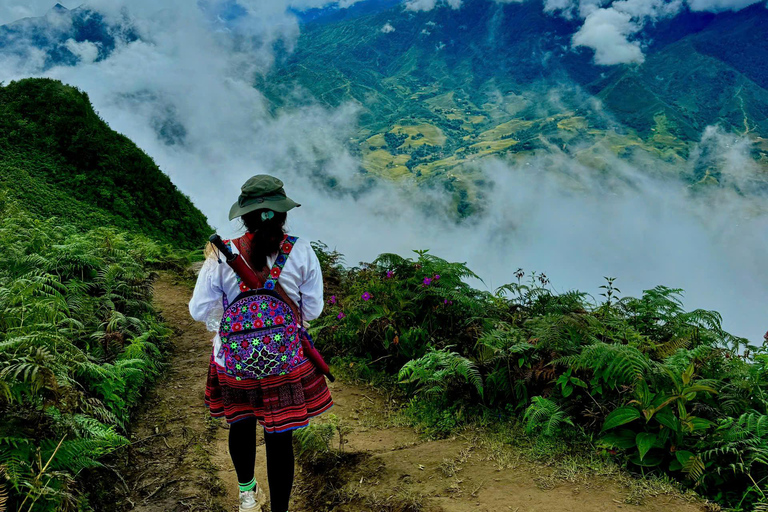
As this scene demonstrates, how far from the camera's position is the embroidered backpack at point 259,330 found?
2.75 metres

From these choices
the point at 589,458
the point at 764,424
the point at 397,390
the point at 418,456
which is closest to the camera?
the point at 764,424

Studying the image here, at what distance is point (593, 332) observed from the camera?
4.77 metres

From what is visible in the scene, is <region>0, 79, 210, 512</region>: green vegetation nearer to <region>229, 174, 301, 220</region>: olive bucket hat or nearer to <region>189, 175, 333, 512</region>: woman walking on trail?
<region>189, 175, 333, 512</region>: woman walking on trail

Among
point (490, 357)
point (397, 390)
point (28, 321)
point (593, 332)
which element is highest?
point (28, 321)

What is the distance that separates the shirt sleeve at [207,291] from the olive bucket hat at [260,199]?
0.34 m

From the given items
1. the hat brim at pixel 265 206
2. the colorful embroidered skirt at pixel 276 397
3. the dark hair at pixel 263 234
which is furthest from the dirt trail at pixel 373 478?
the hat brim at pixel 265 206

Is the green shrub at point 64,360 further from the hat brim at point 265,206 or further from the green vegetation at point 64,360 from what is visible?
the hat brim at point 265,206

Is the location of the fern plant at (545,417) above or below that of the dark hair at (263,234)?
below

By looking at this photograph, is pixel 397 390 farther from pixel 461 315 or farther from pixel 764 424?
pixel 764 424

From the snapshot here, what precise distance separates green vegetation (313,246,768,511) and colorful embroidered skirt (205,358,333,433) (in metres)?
2.13

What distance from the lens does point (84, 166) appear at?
68.1 ft

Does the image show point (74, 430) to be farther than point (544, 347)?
No

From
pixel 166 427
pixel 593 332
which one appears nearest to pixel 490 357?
pixel 593 332

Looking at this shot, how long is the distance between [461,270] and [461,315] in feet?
2.31
